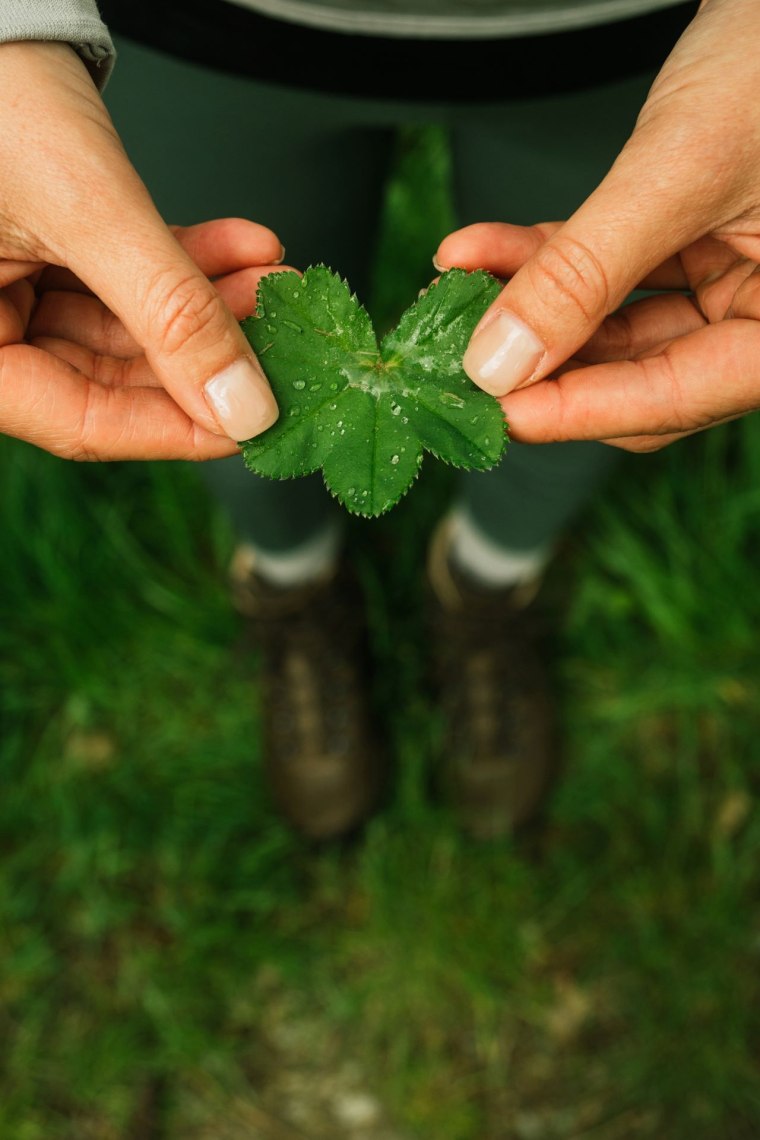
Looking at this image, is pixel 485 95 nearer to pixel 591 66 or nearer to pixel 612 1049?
pixel 591 66

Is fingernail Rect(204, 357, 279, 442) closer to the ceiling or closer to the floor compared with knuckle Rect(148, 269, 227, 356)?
closer to the floor

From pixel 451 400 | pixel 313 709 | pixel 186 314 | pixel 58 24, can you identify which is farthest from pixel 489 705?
pixel 58 24

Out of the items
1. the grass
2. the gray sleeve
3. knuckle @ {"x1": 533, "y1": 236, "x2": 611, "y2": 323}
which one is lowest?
the grass

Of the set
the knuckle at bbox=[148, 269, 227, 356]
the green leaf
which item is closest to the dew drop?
the green leaf

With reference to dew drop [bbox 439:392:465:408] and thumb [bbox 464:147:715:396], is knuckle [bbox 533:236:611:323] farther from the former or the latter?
dew drop [bbox 439:392:465:408]

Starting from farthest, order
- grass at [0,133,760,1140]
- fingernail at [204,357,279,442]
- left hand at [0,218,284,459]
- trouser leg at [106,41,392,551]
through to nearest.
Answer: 1. grass at [0,133,760,1140]
2. trouser leg at [106,41,392,551]
3. left hand at [0,218,284,459]
4. fingernail at [204,357,279,442]

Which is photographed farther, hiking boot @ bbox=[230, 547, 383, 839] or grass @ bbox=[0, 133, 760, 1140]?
hiking boot @ bbox=[230, 547, 383, 839]

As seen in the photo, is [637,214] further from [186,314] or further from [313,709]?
[313,709]

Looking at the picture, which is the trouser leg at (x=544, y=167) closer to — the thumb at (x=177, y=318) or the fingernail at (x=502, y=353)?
the fingernail at (x=502, y=353)
